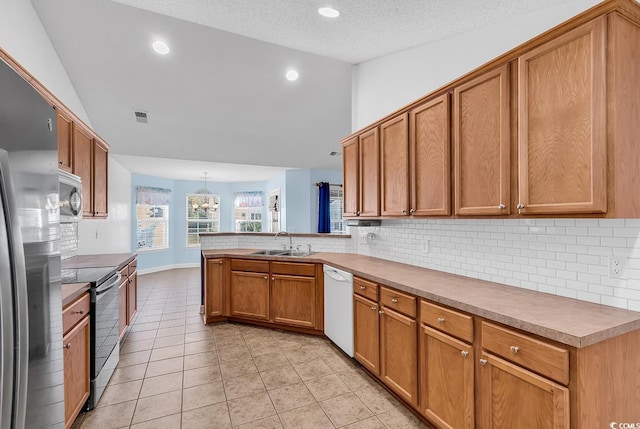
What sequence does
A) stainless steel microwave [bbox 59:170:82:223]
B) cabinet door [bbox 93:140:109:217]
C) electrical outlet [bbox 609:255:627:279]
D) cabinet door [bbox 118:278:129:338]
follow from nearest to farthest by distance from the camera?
electrical outlet [bbox 609:255:627:279] → stainless steel microwave [bbox 59:170:82:223] → cabinet door [bbox 118:278:129:338] → cabinet door [bbox 93:140:109:217]

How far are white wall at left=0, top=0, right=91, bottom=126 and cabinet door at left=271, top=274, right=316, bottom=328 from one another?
10.2 feet

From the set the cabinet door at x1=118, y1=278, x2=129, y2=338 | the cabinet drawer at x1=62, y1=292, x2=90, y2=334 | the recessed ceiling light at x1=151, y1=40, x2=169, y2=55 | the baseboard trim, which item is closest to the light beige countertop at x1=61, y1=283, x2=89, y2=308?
the cabinet drawer at x1=62, y1=292, x2=90, y2=334

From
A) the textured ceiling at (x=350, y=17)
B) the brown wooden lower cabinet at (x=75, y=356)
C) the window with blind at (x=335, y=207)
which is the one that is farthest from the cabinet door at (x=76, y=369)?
the window with blind at (x=335, y=207)

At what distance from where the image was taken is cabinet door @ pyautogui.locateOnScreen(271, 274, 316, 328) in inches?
139

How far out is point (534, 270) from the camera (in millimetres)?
1972

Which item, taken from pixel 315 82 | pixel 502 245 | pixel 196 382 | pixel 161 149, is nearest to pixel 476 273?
pixel 502 245

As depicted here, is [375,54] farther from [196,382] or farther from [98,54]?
[196,382]

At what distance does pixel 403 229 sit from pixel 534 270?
52.5 inches

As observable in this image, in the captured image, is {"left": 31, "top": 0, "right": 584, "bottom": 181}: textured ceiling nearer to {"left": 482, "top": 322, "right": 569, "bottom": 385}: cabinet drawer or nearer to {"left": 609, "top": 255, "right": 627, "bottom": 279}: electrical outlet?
{"left": 609, "top": 255, "right": 627, "bottom": 279}: electrical outlet

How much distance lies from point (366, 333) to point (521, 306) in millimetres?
1381

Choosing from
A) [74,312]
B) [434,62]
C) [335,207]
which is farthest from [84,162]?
[335,207]

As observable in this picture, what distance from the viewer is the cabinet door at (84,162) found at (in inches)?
112

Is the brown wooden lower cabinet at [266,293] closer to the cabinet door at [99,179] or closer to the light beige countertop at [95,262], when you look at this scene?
the light beige countertop at [95,262]

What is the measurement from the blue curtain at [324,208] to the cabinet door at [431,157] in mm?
5068
